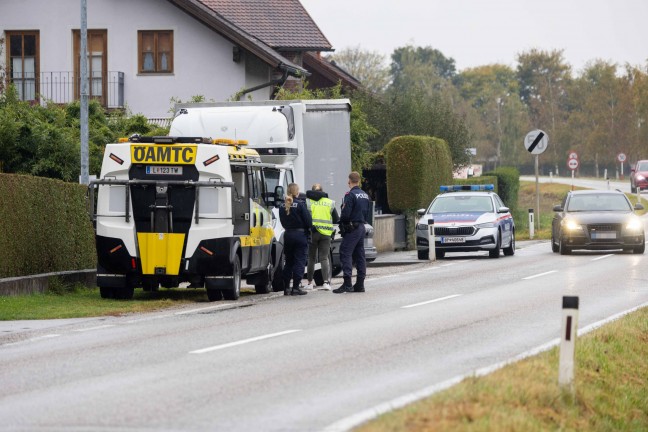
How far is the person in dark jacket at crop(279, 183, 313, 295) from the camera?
22734 millimetres

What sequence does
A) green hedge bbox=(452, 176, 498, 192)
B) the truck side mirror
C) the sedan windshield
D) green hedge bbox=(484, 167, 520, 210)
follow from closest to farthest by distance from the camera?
A: 1. the truck side mirror
2. the sedan windshield
3. green hedge bbox=(452, 176, 498, 192)
4. green hedge bbox=(484, 167, 520, 210)

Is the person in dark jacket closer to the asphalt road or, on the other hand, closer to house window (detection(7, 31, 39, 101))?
the asphalt road

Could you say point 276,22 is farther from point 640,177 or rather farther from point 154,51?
point 640,177

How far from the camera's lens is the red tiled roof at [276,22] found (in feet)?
A: 153

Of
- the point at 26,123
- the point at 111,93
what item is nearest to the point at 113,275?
the point at 26,123

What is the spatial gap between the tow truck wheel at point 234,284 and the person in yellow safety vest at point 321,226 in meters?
2.10

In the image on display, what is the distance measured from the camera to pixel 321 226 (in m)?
23.7

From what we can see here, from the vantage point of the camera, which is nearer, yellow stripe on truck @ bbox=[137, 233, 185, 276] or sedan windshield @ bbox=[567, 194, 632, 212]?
yellow stripe on truck @ bbox=[137, 233, 185, 276]

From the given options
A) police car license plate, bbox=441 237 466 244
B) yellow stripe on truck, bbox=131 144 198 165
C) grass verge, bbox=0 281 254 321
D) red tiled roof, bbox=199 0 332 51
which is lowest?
grass verge, bbox=0 281 254 321

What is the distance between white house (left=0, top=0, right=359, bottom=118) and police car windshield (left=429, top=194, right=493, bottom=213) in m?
8.72

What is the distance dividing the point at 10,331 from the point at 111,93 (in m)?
26.8

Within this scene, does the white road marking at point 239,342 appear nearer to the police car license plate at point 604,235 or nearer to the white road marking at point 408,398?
the white road marking at point 408,398

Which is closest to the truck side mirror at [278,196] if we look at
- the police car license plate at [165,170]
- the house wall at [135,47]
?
the police car license plate at [165,170]

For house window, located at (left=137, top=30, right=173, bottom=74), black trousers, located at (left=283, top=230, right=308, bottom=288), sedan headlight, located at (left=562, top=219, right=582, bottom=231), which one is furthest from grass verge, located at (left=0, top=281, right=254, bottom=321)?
house window, located at (left=137, top=30, right=173, bottom=74)
